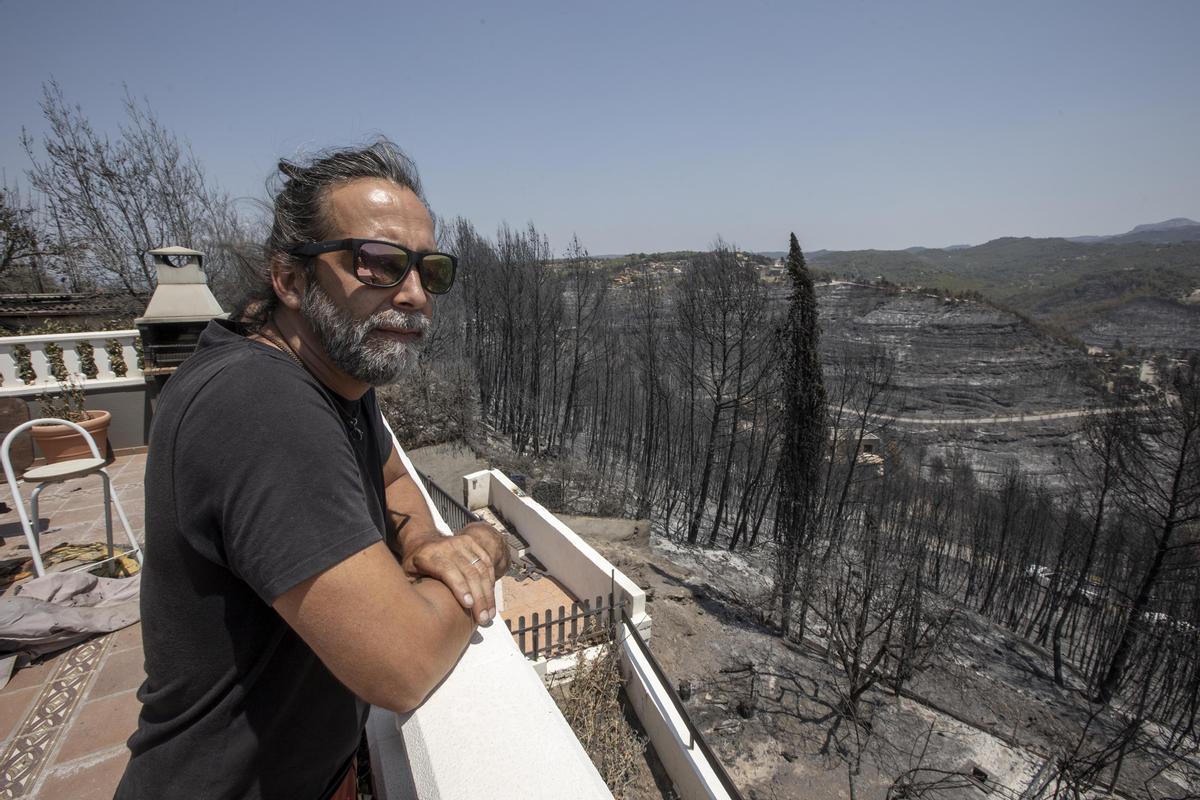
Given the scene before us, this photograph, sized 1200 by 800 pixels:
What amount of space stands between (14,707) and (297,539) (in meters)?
3.27

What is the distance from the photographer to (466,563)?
108cm

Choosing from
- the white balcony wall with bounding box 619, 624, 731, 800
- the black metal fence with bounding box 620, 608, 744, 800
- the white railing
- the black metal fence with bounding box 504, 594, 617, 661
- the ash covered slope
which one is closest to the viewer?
the black metal fence with bounding box 620, 608, 744, 800

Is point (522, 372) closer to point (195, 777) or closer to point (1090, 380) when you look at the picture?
point (195, 777)

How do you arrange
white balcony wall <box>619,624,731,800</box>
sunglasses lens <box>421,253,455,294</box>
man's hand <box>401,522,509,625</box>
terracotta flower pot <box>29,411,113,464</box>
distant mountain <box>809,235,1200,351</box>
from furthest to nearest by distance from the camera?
distant mountain <box>809,235,1200,351</box> → terracotta flower pot <box>29,411,113,464</box> → white balcony wall <box>619,624,731,800</box> → sunglasses lens <box>421,253,455,294</box> → man's hand <box>401,522,509,625</box>

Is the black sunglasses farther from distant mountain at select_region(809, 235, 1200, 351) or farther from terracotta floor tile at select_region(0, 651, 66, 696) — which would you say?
distant mountain at select_region(809, 235, 1200, 351)

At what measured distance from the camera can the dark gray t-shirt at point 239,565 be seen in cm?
71

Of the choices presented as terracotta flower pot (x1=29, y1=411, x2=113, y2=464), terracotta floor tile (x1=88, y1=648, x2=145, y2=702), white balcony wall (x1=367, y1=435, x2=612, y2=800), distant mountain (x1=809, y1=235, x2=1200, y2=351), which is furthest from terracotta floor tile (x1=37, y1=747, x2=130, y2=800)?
distant mountain (x1=809, y1=235, x2=1200, y2=351)

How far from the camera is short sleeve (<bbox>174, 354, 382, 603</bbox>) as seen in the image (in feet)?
2.31

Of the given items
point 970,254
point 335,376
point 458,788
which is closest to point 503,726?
point 458,788

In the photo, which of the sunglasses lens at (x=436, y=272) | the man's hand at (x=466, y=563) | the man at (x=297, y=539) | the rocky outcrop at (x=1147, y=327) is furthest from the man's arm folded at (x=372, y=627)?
the rocky outcrop at (x=1147, y=327)

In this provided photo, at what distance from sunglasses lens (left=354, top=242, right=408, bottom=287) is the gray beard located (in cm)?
7

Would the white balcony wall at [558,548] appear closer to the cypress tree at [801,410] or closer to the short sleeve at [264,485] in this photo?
the short sleeve at [264,485]

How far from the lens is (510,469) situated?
17.2 m

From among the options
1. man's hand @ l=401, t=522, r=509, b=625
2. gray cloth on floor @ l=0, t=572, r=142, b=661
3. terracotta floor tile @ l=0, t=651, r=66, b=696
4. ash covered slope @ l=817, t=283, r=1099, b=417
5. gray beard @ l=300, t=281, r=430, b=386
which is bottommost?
ash covered slope @ l=817, t=283, r=1099, b=417
